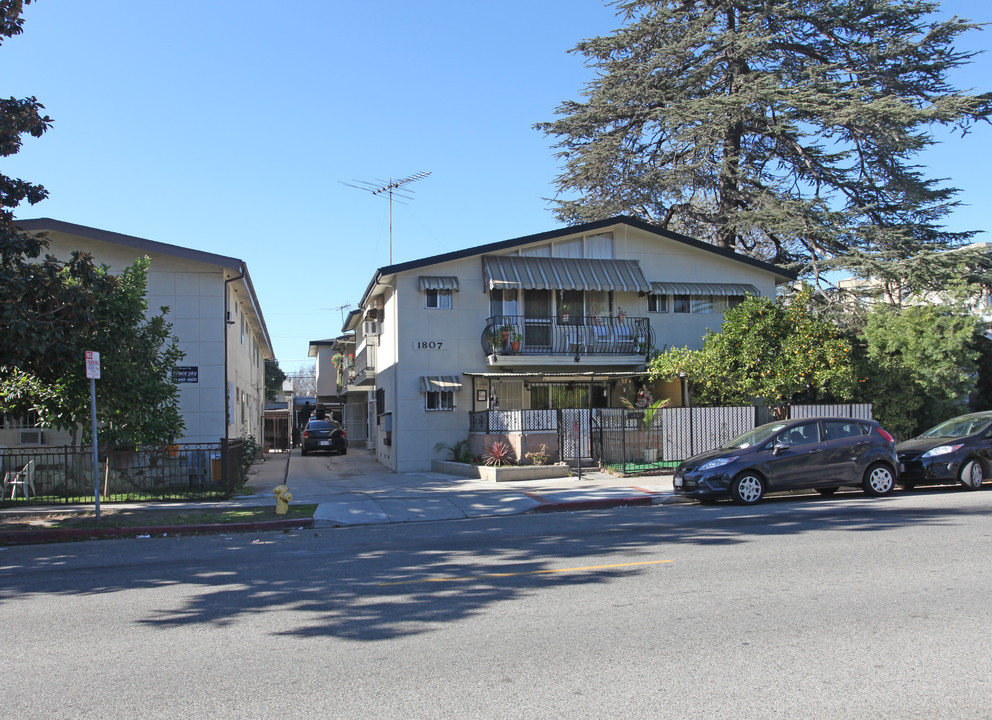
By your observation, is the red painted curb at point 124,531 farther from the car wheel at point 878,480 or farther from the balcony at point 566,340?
the balcony at point 566,340

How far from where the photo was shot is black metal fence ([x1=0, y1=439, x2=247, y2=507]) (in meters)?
15.2

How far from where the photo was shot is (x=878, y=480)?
14.3 metres

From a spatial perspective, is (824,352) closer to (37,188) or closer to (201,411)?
(201,411)

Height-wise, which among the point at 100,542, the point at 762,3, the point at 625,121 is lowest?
the point at 100,542

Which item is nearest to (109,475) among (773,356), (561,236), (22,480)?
(22,480)

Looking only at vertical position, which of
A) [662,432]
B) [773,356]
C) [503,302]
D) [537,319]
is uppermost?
[503,302]

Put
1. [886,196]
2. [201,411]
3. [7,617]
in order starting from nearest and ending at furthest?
[7,617]
[201,411]
[886,196]

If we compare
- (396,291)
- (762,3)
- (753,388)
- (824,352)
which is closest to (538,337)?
(396,291)

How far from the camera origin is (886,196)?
95.3ft

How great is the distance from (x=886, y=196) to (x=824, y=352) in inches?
500

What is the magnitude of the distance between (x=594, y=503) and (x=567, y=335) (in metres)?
9.83

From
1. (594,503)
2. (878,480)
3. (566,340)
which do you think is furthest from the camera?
(566,340)

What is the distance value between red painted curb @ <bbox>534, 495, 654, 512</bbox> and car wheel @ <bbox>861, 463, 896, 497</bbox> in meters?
3.91

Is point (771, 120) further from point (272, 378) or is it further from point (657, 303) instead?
point (272, 378)
